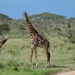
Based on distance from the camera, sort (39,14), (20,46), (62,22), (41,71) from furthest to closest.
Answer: (62,22) < (39,14) < (20,46) < (41,71)

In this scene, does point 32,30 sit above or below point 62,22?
below

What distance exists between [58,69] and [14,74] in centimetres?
215

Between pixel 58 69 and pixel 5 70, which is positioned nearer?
pixel 5 70

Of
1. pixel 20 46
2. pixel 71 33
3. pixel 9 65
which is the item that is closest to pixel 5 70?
pixel 9 65

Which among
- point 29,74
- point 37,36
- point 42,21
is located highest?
point 42,21

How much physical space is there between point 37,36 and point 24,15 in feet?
3.46

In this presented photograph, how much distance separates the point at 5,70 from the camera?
1045cm

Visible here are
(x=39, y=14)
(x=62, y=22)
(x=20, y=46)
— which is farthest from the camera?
Answer: (x=62, y=22)

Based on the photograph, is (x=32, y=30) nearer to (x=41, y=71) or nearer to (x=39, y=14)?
(x=41, y=71)

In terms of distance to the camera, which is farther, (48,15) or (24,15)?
(48,15)

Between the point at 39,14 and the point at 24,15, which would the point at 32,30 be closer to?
the point at 24,15

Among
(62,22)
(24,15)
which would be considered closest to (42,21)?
(62,22)

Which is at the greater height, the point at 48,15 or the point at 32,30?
the point at 48,15

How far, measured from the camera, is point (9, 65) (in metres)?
12.1
